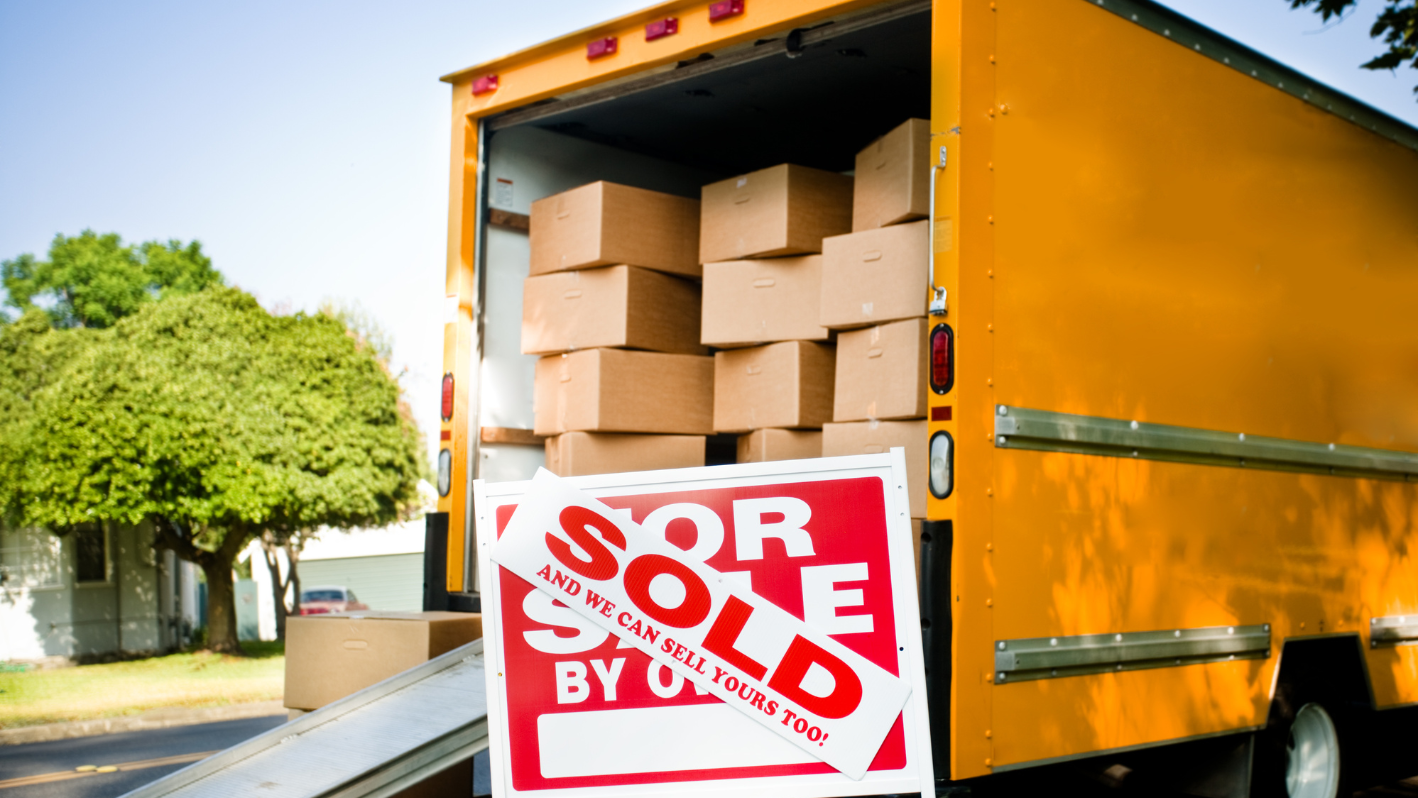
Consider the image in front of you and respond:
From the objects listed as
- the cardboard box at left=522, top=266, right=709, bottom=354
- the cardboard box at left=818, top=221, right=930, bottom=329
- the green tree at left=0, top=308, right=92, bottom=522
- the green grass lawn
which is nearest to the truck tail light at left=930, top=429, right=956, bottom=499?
the cardboard box at left=818, top=221, right=930, bottom=329

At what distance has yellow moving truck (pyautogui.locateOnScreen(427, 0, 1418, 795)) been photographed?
326 cm

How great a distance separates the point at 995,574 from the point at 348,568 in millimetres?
32843

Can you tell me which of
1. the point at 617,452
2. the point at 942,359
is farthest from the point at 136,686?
the point at 942,359

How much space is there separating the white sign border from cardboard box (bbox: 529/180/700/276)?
2317 millimetres

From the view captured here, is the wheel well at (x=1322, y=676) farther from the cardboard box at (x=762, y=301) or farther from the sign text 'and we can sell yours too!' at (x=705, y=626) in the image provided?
the sign text 'and we can sell yours too!' at (x=705, y=626)

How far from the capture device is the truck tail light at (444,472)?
15.5 feet

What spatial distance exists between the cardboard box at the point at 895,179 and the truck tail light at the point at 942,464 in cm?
97

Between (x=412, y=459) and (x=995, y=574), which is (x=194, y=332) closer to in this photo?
(x=412, y=459)

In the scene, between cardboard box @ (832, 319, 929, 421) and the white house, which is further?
the white house

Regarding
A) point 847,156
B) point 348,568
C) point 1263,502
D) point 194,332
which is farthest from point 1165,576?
point 348,568

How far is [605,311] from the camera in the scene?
483 centimetres

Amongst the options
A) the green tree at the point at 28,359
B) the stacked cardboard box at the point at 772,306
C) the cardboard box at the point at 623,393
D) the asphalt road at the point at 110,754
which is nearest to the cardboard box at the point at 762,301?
the stacked cardboard box at the point at 772,306

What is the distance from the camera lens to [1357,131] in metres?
4.79

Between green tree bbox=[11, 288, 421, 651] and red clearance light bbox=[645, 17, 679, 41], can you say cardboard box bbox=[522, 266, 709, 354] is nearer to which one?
red clearance light bbox=[645, 17, 679, 41]
